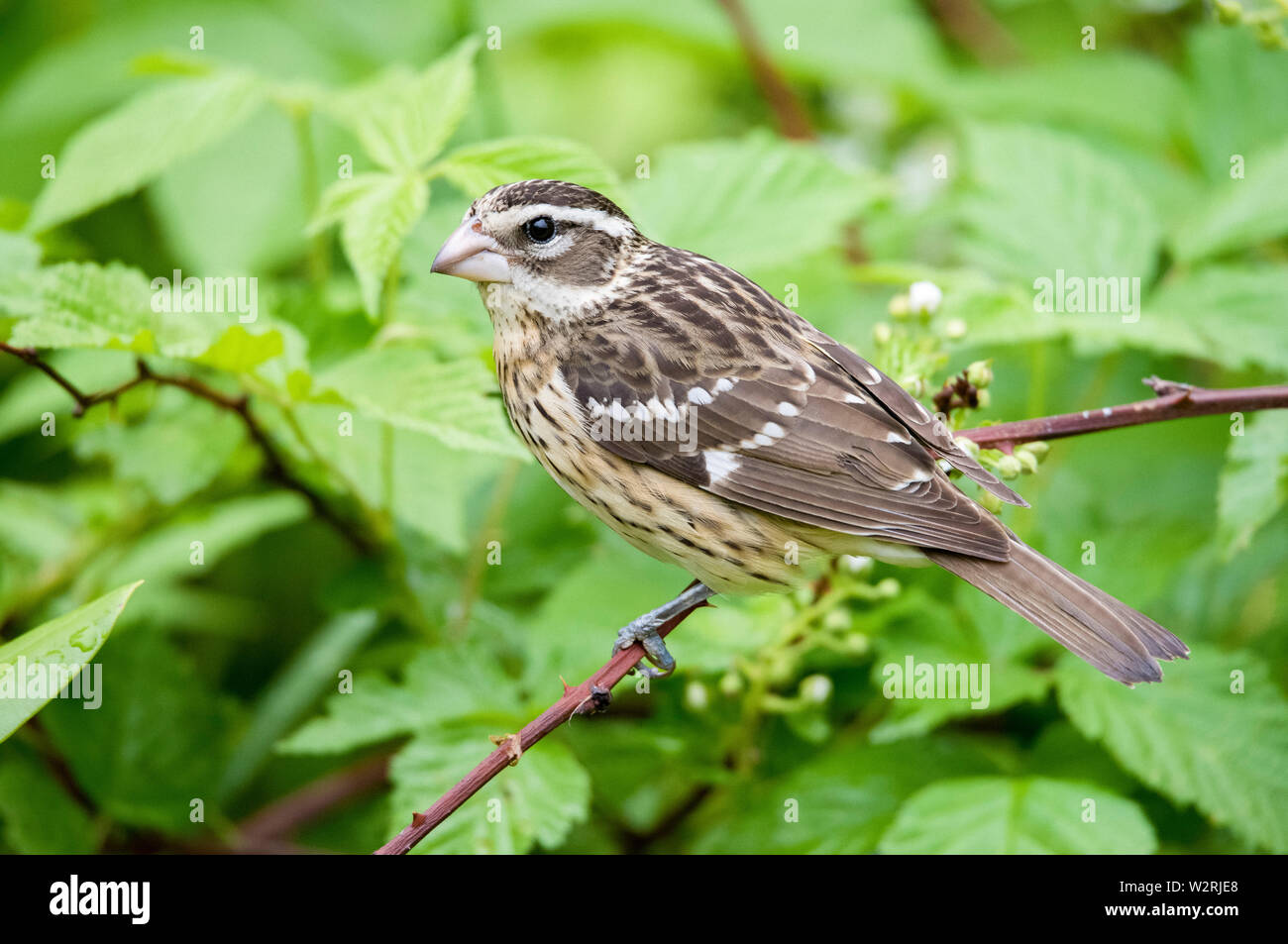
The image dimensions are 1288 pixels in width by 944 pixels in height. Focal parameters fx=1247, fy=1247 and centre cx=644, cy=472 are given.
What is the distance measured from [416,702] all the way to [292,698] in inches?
46.2

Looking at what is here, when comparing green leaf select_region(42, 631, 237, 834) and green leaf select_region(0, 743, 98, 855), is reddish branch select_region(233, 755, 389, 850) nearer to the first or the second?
green leaf select_region(42, 631, 237, 834)

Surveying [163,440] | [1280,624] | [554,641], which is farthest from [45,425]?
[1280,624]

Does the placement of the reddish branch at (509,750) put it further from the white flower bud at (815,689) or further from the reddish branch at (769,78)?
the reddish branch at (769,78)

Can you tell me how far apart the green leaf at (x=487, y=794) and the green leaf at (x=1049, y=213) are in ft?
5.83

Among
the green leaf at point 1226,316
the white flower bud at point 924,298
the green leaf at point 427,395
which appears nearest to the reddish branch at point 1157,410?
the white flower bud at point 924,298

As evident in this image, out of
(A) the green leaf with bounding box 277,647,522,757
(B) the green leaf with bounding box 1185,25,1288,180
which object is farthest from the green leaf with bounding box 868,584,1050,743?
(B) the green leaf with bounding box 1185,25,1288,180

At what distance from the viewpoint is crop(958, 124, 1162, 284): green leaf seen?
3338 millimetres

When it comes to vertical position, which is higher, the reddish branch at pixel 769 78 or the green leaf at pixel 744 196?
the reddish branch at pixel 769 78

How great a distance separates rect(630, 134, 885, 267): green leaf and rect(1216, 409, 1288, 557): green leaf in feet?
3.65

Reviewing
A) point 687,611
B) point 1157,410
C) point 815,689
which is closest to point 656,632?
point 687,611

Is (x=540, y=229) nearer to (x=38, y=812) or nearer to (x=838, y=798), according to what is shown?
(x=838, y=798)

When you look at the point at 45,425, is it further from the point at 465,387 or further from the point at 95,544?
the point at 465,387

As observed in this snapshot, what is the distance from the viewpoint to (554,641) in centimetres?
302

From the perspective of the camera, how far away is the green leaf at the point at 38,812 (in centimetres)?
297
